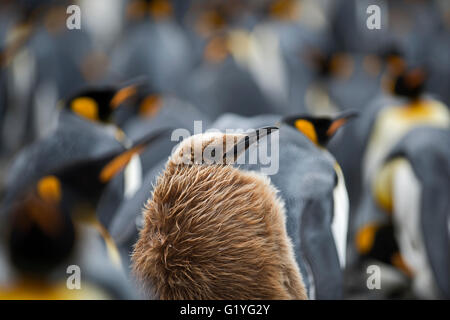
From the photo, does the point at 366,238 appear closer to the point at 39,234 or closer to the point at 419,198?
the point at 419,198

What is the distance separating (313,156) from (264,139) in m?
0.07

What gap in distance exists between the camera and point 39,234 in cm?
43

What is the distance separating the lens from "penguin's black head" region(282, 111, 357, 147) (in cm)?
57

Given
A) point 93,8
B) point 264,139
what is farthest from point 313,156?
point 93,8

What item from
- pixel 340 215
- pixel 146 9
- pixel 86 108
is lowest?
pixel 340 215

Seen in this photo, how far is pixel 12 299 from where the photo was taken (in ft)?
1.56

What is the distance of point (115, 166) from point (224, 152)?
104mm

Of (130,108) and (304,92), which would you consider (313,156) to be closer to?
(130,108)

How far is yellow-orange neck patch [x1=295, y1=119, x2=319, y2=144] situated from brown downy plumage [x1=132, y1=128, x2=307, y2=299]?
6 cm

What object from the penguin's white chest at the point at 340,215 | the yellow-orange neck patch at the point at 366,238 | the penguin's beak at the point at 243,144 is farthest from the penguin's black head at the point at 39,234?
the yellow-orange neck patch at the point at 366,238

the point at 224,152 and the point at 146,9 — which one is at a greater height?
the point at 146,9

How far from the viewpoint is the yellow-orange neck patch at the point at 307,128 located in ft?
1.87

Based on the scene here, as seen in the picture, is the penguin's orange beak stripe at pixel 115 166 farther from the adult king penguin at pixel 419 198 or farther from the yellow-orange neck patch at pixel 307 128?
the adult king penguin at pixel 419 198

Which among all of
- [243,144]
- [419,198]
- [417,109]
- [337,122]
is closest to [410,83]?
[417,109]
